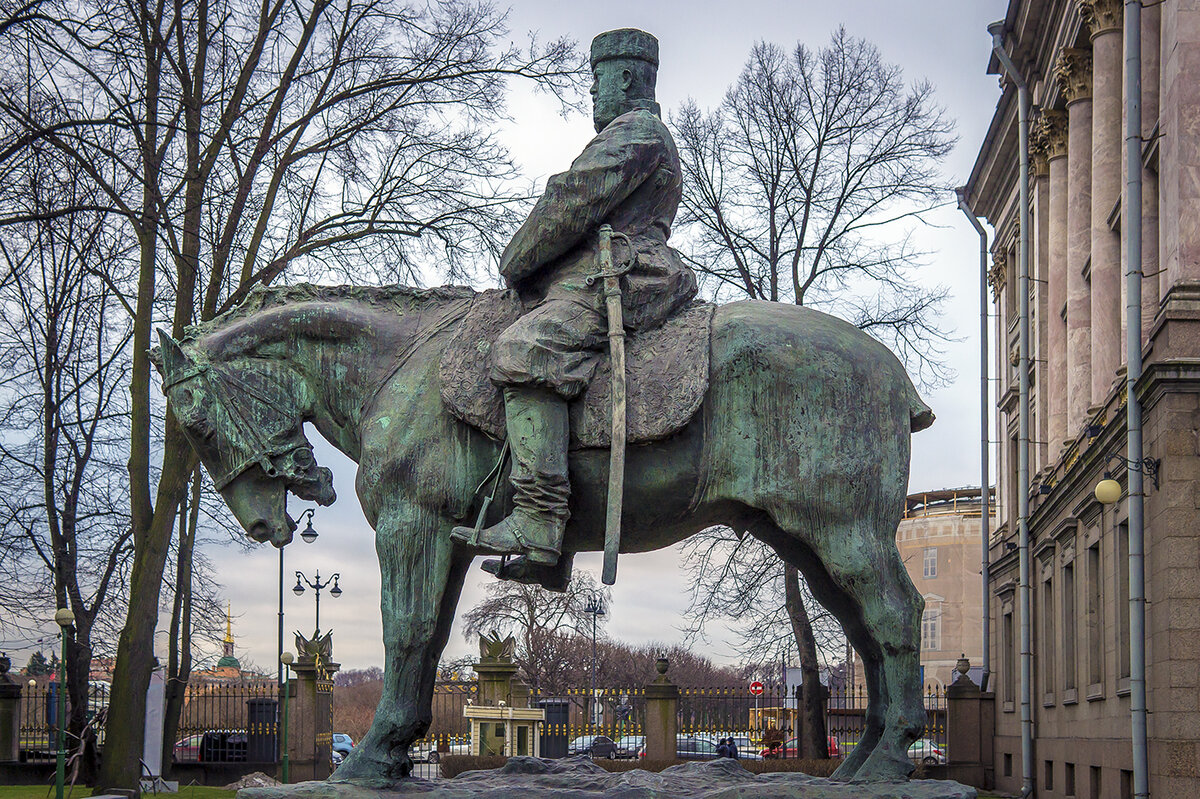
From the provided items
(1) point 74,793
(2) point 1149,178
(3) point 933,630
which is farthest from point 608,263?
(3) point 933,630

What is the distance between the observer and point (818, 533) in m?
6.20

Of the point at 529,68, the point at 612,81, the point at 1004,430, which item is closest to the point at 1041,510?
the point at 1004,430

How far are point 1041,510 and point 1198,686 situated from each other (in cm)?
1523

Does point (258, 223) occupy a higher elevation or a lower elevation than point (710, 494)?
higher

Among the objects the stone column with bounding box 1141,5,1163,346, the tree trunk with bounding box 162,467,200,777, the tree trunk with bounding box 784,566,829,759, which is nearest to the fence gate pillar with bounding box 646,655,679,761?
the tree trunk with bounding box 784,566,829,759

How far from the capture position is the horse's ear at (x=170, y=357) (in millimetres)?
6629

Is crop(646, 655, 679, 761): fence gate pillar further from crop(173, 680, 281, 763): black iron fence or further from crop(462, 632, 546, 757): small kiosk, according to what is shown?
crop(173, 680, 281, 763): black iron fence

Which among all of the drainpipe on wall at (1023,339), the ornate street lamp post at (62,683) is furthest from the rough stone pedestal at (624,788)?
the drainpipe on wall at (1023,339)

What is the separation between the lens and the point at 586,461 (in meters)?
6.36

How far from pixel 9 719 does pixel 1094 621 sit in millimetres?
21576

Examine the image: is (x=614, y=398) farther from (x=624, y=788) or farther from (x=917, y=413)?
(x=624, y=788)

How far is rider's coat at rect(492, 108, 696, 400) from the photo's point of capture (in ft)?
20.5

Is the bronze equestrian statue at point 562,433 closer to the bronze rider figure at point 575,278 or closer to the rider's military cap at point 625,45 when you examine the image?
the bronze rider figure at point 575,278

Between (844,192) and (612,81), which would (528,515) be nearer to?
(612,81)
